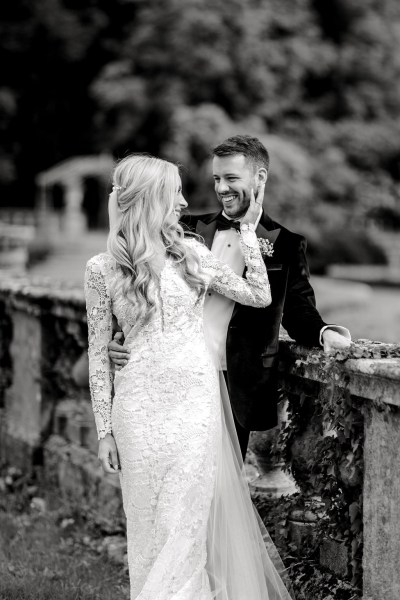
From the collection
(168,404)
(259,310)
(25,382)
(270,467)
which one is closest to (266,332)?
(259,310)

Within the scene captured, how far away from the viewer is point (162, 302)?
312cm

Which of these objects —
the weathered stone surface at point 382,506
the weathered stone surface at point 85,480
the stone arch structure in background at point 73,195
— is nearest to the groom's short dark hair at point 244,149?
the weathered stone surface at point 382,506

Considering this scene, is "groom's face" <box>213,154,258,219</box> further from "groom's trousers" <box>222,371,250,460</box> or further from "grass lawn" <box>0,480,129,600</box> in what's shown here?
"grass lawn" <box>0,480,129,600</box>

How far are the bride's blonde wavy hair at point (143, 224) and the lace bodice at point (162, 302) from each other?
0.13 feet

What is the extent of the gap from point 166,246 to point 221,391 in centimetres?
58

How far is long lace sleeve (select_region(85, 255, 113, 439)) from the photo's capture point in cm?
314

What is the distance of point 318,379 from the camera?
317 cm

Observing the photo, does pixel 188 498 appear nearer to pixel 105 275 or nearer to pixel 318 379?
pixel 318 379

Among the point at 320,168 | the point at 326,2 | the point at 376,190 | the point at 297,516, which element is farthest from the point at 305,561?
the point at 326,2

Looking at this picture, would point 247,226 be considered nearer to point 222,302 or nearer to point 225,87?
point 222,302

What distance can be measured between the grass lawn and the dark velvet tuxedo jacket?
3.66 feet

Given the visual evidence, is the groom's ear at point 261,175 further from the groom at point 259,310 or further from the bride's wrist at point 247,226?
the bride's wrist at point 247,226

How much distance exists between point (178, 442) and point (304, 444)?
64cm

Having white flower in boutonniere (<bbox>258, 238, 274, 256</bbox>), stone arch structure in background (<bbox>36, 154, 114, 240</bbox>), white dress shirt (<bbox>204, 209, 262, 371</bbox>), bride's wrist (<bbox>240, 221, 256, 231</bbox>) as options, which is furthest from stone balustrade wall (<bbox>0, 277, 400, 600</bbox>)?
stone arch structure in background (<bbox>36, 154, 114, 240</bbox>)
